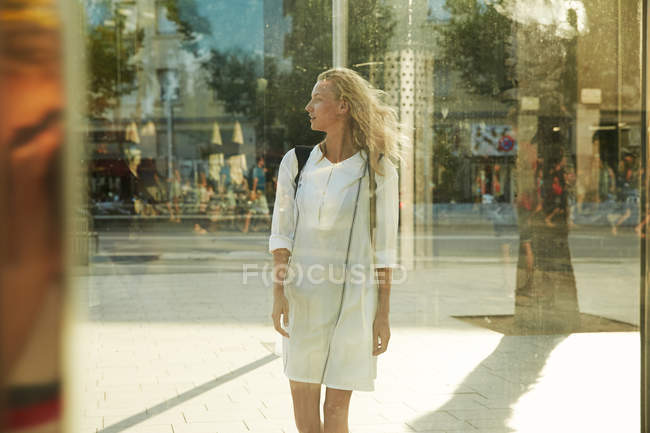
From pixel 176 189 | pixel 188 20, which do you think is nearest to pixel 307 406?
pixel 176 189

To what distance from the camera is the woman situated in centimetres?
294

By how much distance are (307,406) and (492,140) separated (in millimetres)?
2855

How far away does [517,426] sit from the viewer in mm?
4305

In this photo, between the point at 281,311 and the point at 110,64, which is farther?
the point at 110,64

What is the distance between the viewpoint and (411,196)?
507 cm

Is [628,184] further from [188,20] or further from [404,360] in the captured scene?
[188,20]

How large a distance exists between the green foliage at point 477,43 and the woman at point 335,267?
177cm

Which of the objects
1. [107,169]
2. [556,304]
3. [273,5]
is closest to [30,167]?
[107,169]

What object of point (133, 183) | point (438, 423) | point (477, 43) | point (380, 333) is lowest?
point (438, 423)

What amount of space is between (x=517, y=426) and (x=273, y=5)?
2.76 m

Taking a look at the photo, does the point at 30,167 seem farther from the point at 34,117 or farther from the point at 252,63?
the point at 252,63

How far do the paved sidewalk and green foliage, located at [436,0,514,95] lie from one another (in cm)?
144

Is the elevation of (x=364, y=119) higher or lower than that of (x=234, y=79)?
lower

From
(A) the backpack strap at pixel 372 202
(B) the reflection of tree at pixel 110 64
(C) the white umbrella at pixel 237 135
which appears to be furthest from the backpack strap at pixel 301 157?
(C) the white umbrella at pixel 237 135
